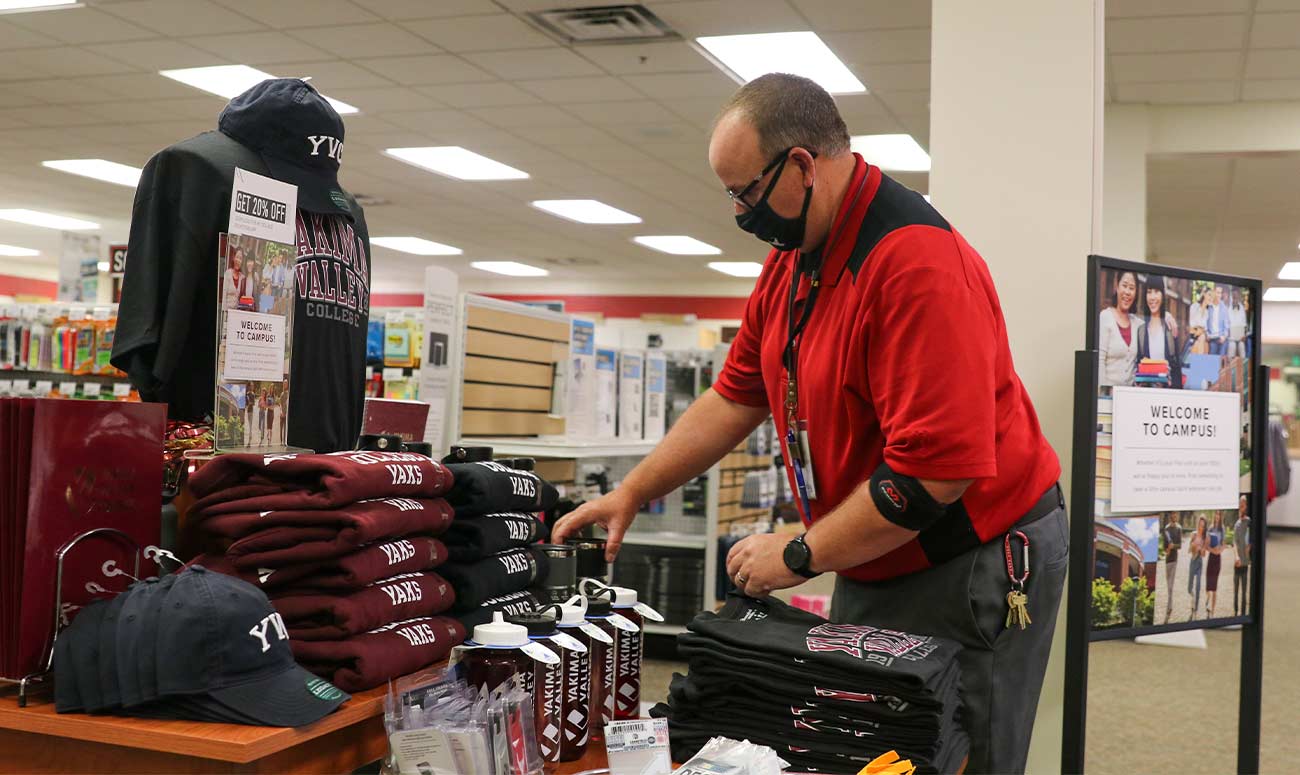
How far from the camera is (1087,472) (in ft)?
7.72

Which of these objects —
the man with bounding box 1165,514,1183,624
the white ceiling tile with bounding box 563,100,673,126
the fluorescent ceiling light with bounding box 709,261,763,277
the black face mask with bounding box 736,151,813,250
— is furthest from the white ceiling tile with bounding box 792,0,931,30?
the fluorescent ceiling light with bounding box 709,261,763,277

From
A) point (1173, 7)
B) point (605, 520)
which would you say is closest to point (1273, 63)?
point (1173, 7)

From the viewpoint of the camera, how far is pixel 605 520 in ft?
6.01

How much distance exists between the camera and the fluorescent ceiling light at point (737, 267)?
14.9m

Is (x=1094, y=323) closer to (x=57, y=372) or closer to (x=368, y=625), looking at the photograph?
(x=368, y=625)

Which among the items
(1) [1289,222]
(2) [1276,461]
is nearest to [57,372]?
(1) [1289,222]

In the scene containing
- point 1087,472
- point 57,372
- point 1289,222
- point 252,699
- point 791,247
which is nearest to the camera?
point 252,699

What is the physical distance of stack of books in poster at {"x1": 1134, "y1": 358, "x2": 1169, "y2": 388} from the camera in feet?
8.24

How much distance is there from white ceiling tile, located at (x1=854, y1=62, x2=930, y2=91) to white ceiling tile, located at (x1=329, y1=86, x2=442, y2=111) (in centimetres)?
298

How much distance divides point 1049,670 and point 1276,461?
1393cm

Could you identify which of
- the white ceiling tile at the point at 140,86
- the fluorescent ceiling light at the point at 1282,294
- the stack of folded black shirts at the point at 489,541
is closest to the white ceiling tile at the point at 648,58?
the white ceiling tile at the point at 140,86

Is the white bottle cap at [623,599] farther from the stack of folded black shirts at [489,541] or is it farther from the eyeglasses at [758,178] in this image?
the eyeglasses at [758,178]

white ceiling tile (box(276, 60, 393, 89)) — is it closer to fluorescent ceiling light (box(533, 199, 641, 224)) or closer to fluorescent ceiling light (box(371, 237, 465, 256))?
fluorescent ceiling light (box(533, 199, 641, 224))

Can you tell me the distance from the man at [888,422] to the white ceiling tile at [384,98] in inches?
246
